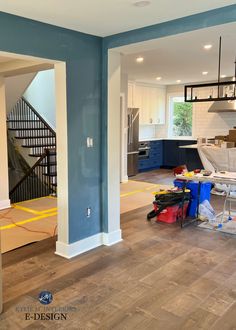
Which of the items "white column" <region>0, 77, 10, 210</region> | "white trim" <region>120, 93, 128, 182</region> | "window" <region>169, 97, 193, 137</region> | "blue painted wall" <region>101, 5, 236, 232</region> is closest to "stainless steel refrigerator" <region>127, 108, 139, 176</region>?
"white trim" <region>120, 93, 128, 182</region>

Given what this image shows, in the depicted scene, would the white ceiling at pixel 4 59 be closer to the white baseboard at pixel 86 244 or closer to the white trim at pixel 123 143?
the white baseboard at pixel 86 244

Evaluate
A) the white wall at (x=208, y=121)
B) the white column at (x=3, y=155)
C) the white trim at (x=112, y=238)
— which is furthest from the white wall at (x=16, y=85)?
the white wall at (x=208, y=121)

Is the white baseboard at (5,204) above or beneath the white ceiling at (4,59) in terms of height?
beneath

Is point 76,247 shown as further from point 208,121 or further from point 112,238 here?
point 208,121

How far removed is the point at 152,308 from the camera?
8.57 ft

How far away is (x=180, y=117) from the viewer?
10.1 metres

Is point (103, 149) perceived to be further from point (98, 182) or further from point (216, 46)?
point (216, 46)

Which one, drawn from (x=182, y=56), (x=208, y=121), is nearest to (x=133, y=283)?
(x=182, y=56)

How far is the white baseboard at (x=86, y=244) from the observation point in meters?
3.63

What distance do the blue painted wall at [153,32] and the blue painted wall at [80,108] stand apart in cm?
6

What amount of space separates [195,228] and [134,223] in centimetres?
87

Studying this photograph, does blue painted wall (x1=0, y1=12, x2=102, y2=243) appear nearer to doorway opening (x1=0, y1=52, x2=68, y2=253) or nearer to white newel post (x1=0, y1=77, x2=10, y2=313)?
doorway opening (x1=0, y1=52, x2=68, y2=253)

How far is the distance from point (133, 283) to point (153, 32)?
2.44 metres

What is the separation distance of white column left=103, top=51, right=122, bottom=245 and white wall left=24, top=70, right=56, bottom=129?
14.9 feet
